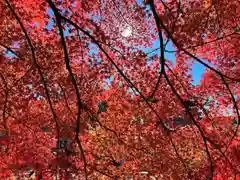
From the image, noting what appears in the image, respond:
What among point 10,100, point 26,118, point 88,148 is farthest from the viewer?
point 88,148

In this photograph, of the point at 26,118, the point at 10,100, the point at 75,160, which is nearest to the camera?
the point at 10,100

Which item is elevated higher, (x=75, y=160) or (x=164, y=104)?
(x=164, y=104)

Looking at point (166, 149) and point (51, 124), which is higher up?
point (51, 124)

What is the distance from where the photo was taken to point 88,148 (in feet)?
44.2

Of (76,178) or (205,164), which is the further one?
(76,178)

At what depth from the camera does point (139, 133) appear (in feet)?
37.5

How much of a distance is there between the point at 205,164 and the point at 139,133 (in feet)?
11.4

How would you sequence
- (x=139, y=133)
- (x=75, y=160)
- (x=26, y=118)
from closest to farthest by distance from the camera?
(x=26, y=118), (x=139, y=133), (x=75, y=160)

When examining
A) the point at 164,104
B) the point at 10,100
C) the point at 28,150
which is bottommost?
the point at 28,150

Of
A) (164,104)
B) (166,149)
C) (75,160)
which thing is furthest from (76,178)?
(164,104)

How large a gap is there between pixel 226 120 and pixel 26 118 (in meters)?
10.8

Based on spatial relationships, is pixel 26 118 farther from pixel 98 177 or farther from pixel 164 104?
pixel 164 104

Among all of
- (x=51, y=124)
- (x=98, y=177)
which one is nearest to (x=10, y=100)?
(x=51, y=124)

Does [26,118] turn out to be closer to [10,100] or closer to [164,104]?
[10,100]
